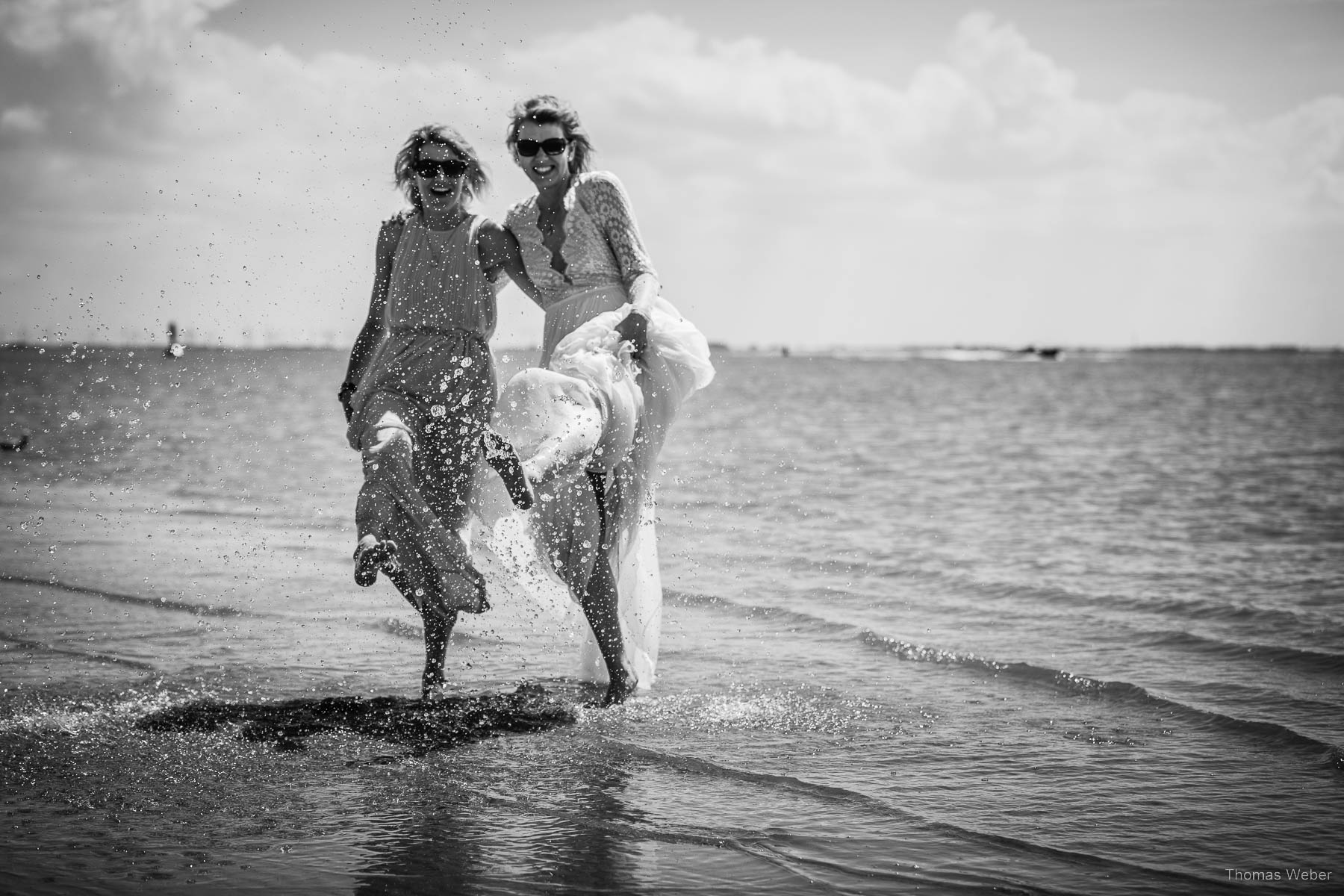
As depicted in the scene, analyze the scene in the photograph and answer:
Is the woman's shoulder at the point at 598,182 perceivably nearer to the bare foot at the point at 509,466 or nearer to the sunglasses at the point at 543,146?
the sunglasses at the point at 543,146

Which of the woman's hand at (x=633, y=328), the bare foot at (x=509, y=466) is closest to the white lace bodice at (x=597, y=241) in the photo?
the woman's hand at (x=633, y=328)

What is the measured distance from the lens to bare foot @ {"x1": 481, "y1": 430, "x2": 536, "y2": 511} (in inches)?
185

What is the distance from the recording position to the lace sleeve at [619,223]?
17.8ft

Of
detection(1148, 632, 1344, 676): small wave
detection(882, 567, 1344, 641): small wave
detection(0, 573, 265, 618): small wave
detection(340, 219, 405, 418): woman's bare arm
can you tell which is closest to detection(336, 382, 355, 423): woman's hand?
detection(340, 219, 405, 418): woman's bare arm

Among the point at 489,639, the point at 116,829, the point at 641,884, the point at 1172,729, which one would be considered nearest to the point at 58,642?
the point at 489,639

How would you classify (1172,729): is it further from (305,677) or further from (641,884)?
(305,677)

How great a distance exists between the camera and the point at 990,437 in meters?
28.2

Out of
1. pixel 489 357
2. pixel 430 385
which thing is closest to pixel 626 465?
pixel 489 357

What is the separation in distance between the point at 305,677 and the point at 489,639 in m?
1.35

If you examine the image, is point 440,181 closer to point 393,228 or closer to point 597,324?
point 393,228

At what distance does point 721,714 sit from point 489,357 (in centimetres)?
195

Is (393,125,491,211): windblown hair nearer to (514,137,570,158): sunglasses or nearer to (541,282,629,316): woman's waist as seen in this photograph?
(514,137,570,158): sunglasses

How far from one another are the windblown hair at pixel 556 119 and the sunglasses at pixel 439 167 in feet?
0.84

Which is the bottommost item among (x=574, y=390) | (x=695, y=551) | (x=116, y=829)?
(x=116, y=829)
